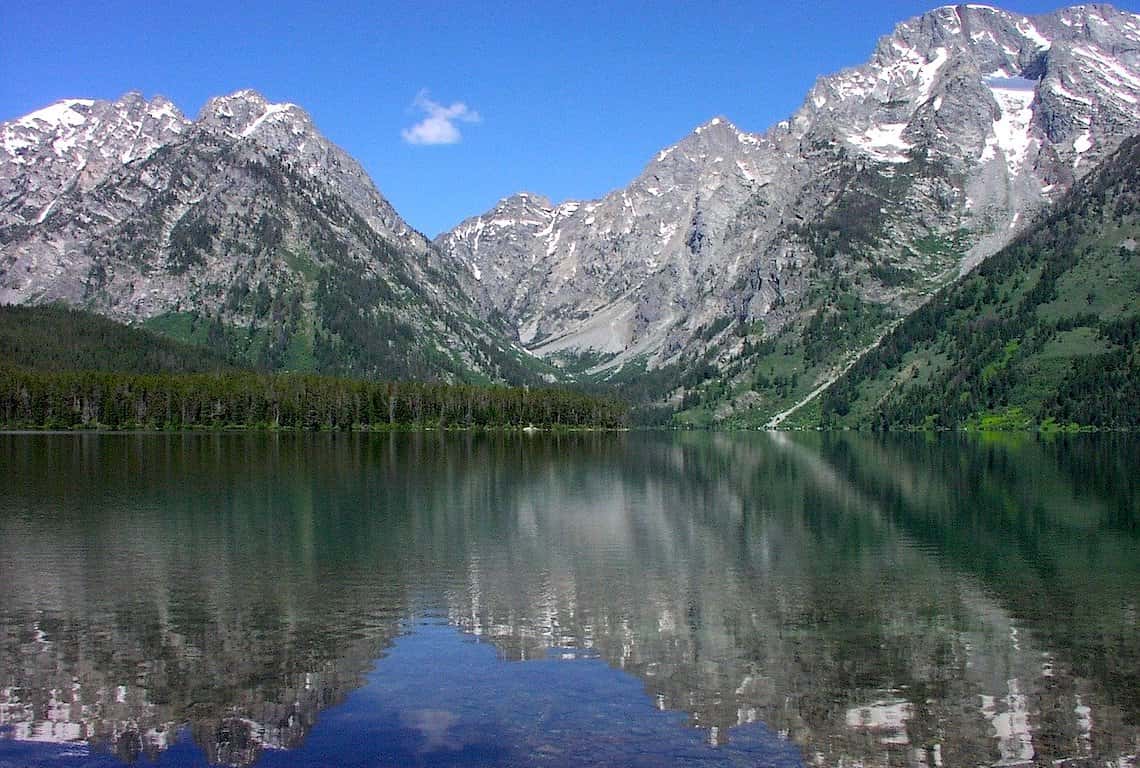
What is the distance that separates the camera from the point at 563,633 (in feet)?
131

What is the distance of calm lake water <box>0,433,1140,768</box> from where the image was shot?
89.2ft

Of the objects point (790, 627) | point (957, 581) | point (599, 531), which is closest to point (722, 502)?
point (599, 531)

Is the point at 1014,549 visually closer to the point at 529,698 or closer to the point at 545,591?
the point at 545,591

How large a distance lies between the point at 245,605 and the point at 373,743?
19.7m

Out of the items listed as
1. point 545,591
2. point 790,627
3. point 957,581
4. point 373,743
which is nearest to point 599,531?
point 545,591

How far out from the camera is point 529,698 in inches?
1217

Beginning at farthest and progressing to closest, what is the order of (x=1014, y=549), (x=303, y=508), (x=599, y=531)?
1. (x=303, y=508)
2. (x=599, y=531)
3. (x=1014, y=549)

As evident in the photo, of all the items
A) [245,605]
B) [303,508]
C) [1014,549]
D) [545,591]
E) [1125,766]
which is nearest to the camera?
[1125,766]

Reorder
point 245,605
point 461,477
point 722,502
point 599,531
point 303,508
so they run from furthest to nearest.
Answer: point 461,477
point 722,502
point 303,508
point 599,531
point 245,605

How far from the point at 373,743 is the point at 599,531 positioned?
45390 mm

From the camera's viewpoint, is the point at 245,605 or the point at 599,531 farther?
the point at 599,531

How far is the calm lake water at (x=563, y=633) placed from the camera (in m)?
27.2

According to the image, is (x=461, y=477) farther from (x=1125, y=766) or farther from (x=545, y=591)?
(x=1125, y=766)

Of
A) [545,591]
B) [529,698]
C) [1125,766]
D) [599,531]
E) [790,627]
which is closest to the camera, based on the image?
[1125,766]
